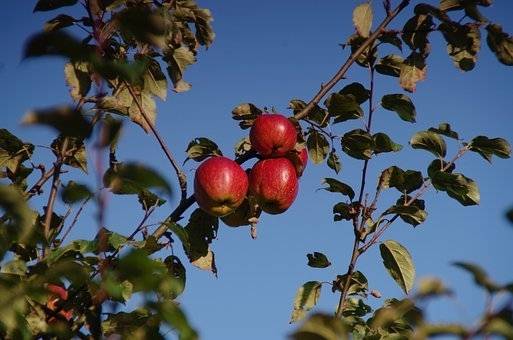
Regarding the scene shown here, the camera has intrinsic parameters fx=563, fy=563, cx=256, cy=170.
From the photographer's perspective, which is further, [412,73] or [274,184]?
[274,184]

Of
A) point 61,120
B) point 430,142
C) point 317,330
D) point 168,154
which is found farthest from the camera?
point 430,142

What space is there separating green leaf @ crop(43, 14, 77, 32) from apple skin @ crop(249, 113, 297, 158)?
3.05 ft

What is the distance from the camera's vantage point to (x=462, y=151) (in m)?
2.68

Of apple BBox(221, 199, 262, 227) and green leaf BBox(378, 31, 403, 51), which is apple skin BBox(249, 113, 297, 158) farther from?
green leaf BBox(378, 31, 403, 51)

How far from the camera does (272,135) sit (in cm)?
248

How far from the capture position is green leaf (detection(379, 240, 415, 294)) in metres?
2.47

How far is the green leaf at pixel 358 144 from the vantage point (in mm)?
2424

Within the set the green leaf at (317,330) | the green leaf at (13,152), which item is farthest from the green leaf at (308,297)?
the green leaf at (317,330)

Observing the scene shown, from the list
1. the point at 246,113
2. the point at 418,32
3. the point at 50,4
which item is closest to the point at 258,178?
the point at 246,113

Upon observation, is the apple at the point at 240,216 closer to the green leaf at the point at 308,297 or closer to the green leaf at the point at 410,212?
the green leaf at the point at 308,297

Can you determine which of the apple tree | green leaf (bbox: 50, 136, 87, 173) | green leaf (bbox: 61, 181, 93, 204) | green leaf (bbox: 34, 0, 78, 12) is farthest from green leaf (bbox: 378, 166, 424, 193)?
green leaf (bbox: 61, 181, 93, 204)

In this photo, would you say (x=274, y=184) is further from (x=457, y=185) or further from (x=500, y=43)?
(x=500, y=43)

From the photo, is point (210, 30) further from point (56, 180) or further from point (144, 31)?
point (144, 31)

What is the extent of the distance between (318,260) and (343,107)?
776mm
